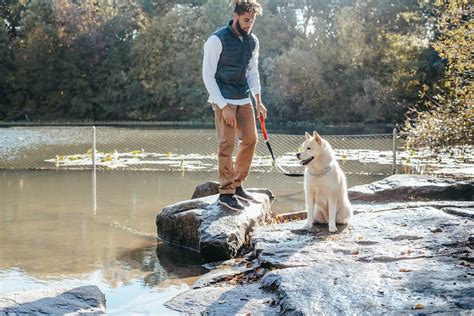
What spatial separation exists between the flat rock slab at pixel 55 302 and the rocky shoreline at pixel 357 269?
0.55 m

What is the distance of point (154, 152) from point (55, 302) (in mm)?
13603

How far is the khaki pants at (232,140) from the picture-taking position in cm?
589

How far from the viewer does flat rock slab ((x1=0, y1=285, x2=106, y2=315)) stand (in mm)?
3748

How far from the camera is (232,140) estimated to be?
5.92 meters

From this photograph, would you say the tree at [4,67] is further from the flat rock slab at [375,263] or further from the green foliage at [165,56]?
the flat rock slab at [375,263]

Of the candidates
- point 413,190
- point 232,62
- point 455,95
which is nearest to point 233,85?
point 232,62

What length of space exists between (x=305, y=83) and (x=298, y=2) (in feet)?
23.8

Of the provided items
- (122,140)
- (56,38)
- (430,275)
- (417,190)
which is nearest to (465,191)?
(417,190)

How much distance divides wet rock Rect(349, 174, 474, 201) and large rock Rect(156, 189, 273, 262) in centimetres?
150

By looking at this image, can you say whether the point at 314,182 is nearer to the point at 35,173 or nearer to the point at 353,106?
the point at 35,173

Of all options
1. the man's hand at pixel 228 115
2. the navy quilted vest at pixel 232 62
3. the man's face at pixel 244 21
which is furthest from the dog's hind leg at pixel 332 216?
the man's face at pixel 244 21

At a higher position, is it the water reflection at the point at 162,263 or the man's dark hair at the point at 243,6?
the man's dark hair at the point at 243,6

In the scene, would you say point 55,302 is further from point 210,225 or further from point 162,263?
point 210,225

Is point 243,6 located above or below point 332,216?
above
